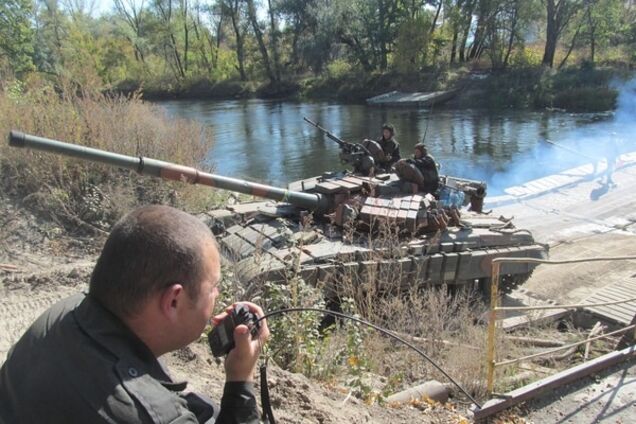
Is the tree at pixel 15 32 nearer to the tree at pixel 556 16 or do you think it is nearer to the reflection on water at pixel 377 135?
the reflection on water at pixel 377 135

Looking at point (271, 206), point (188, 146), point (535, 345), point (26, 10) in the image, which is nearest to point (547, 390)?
point (535, 345)

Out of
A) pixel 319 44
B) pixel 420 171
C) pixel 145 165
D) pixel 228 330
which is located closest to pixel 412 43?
pixel 319 44

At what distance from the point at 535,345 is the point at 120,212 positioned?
265 inches

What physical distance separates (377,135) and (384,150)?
18402mm

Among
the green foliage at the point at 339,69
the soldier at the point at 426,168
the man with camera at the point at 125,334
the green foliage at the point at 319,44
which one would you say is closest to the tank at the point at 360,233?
the soldier at the point at 426,168

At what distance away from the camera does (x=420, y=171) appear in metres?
10.5

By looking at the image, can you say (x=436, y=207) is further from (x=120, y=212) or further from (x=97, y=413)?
(x=97, y=413)

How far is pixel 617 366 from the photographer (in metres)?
5.61

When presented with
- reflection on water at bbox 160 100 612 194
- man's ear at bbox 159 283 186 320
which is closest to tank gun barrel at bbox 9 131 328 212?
man's ear at bbox 159 283 186 320

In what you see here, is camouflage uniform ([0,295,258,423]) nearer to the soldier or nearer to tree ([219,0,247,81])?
the soldier

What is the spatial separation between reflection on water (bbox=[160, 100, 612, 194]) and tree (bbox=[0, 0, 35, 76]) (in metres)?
7.42

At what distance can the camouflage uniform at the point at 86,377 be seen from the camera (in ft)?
4.91

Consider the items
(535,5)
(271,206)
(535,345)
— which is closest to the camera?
(535,345)

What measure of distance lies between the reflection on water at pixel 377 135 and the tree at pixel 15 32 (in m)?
7.42
